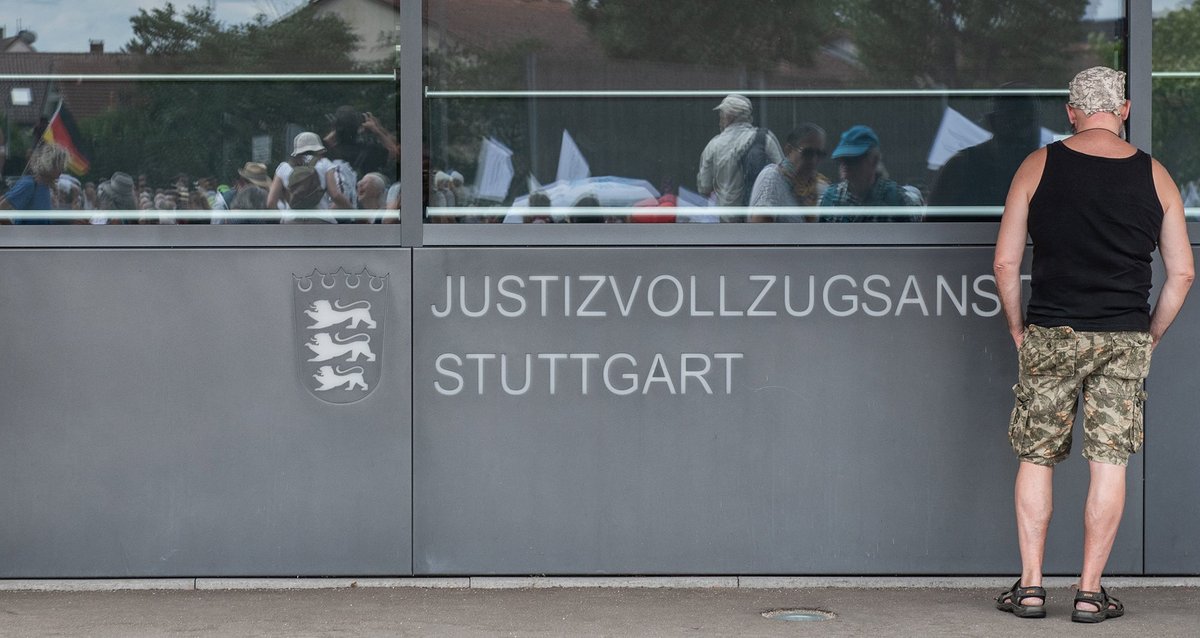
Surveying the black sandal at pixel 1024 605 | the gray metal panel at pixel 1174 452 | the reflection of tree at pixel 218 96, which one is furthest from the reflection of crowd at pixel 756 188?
the black sandal at pixel 1024 605

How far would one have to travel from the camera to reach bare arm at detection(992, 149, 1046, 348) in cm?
474

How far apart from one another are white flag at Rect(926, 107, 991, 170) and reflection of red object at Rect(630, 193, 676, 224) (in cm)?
98

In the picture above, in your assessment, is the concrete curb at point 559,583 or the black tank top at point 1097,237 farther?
the concrete curb at point 559,583

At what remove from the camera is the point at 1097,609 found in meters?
4.70

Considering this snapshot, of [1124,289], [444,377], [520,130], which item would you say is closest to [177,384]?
[444,377]

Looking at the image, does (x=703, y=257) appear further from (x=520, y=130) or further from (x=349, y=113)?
(x=349, y=113)

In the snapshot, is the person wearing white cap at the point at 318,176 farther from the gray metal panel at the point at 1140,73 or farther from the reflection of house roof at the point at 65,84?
the gray metal panel at the point at 1140,73

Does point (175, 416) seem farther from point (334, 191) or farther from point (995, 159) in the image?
point (995, 159)

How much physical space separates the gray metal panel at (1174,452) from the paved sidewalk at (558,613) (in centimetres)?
17

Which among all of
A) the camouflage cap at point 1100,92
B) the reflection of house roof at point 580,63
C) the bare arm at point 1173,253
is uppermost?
the reflection of house roof at point 580,63

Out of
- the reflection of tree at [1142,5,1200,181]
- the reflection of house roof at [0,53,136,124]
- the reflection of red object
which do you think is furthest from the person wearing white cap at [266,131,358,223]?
the reflection of tree at [1142,5,1200,181]

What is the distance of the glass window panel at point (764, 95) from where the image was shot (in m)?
5.46

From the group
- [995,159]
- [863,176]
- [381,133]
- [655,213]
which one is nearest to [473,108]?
[381,133]

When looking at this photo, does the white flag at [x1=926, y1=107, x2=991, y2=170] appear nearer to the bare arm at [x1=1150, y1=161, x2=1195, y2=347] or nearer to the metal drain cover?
the bare arm at [x1=1150, y1=161, x2=1195, y2=347]
